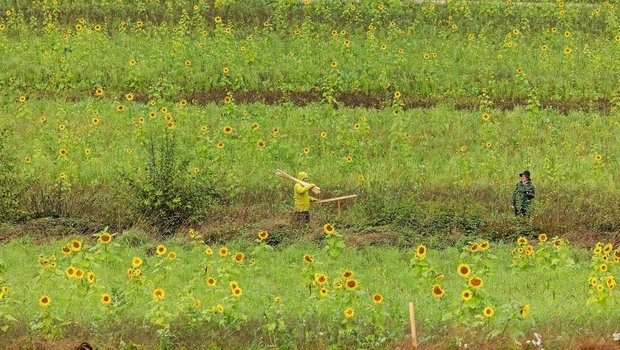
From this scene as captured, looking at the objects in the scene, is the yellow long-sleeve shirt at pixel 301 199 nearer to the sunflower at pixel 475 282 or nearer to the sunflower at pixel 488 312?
the sunflower at pixel 475 282

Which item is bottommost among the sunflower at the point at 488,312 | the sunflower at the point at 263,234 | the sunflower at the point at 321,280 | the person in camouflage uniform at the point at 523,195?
the person in camouflage uniform at the point at 523,195

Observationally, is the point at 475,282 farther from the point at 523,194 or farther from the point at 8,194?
the point at 8,194

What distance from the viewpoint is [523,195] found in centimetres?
1830

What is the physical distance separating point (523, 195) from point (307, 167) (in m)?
4.14

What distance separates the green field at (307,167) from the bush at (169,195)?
34 millimetres

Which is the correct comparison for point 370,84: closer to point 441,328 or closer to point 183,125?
point 183,125

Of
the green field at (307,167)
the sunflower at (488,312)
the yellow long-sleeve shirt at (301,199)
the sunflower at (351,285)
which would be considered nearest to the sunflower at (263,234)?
the green field at (307,167)

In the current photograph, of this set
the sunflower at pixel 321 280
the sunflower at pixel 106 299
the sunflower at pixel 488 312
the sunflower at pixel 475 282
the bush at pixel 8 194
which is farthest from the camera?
the bush at pixel 8 194

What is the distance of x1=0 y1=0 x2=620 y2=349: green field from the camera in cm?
1299

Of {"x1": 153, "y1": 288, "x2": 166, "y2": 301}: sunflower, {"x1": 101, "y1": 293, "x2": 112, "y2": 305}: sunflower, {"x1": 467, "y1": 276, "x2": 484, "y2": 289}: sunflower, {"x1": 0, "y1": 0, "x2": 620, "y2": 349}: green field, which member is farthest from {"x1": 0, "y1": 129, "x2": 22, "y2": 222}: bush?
{"x1": 467, "y1": 276, "x2": 484, "y2": 289}: sunflower

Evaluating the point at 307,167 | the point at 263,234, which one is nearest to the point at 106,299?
the point at 263,234

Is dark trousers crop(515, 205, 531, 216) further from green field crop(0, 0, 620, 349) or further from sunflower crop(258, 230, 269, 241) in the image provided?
sunflower crop(258, 230, 269, 241)

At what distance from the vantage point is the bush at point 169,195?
18484 mm

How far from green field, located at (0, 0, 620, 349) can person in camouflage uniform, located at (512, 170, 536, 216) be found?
0.31 meters
